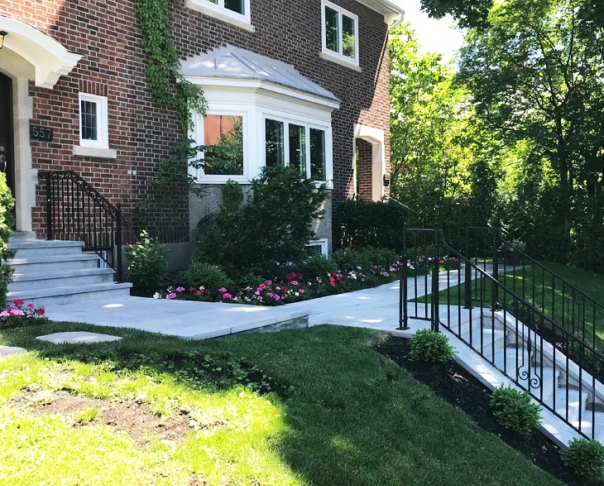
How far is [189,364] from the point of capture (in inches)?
169

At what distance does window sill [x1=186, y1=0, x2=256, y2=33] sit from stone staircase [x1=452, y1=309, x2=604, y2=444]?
769 cm

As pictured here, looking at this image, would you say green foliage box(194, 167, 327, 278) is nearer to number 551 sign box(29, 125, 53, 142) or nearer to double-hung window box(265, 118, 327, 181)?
double-hung window box(265, 118, 327, 181)

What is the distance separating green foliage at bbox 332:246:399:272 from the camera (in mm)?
11711

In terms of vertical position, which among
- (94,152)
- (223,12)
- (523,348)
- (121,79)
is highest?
(223,12)

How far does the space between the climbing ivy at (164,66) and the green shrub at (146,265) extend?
278 cm

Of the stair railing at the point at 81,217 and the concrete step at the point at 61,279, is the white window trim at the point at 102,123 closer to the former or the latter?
the stair railing at the point at 81,217

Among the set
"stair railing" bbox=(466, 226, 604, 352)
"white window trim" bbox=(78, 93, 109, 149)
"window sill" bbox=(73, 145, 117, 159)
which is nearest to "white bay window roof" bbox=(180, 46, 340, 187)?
"window sill" bbox=(73, 145, 117, 159)

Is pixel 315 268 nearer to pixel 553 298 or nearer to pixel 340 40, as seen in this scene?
pixel 553 298

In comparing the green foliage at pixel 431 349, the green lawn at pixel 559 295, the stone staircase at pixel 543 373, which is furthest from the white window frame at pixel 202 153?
the green foliage at pixel 431 349

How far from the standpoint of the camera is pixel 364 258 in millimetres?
12141

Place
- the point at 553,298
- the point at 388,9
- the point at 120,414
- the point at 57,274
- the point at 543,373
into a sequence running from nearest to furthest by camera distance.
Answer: the point at 120,414 < the point at 543,373 < the point at 553,298 < the point at 57,274 < the point at 388,9

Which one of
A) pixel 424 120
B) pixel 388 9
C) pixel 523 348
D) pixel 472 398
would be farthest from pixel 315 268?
A: pixel 424 120

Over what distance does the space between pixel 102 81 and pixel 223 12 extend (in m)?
3.52

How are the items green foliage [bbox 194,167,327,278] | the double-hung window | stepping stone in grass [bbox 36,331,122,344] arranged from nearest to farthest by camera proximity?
stepping stone in grass [bbox 36,331,122,344]
green foliage [bbox 194,167,327,278]
the double-hung window
